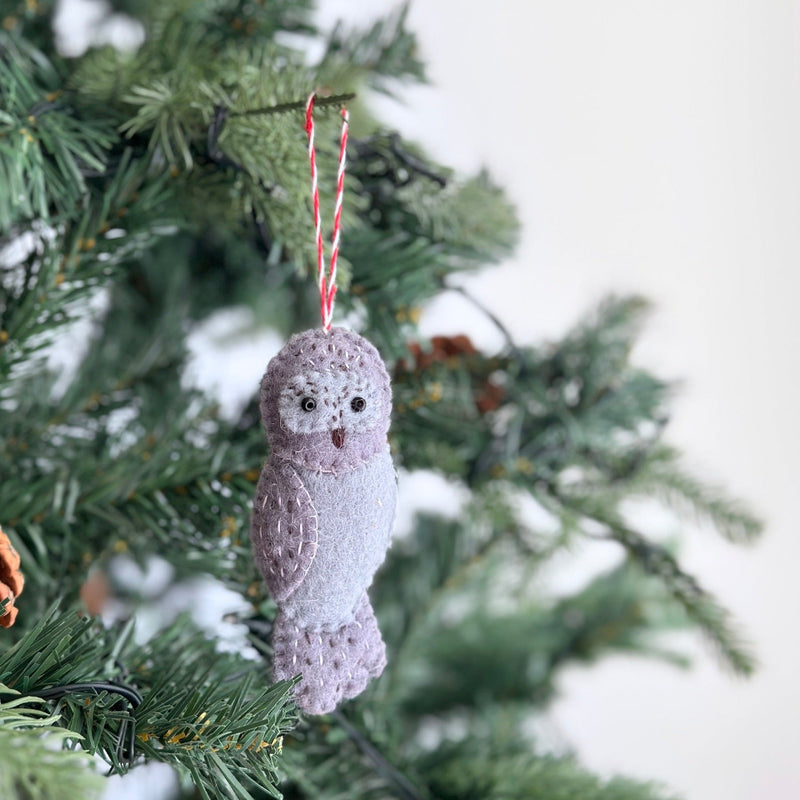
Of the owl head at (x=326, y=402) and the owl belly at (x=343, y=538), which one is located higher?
the owl head at (x=326, y=402)

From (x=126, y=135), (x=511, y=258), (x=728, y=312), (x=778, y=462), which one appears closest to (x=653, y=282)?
(x=728, y=312)

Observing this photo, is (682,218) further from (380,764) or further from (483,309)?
(380,764)

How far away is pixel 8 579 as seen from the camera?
27cm

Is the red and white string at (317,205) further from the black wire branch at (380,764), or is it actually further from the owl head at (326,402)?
the black wire branch at (380,764)

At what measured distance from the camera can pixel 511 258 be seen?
1.54ft

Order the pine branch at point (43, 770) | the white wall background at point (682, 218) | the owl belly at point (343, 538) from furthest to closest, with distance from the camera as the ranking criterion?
the white wall background at point (682, 218), the owl belly at point (343, 538), the pine branch at point (43, 770)

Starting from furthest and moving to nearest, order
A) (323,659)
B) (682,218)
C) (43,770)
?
1. (682,218)
2. (323,659)
3. (43,770)

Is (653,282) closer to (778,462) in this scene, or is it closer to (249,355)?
(778,462)

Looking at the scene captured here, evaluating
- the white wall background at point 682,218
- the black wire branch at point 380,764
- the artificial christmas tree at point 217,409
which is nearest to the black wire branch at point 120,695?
the artificial christmas tree at point 217,409

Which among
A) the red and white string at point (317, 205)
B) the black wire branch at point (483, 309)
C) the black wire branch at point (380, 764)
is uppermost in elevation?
the red and white string at point (317, 205)

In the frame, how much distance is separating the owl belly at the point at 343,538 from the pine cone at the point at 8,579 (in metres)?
0.09

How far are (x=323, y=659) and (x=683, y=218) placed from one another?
857mm

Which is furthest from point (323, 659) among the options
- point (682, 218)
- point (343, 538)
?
point (682, 218)

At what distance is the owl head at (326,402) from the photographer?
11.2 inches
